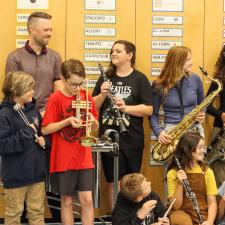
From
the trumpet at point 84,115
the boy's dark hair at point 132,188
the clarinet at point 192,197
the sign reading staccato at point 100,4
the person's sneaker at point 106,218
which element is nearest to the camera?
the boy's dark hair at point 132,188

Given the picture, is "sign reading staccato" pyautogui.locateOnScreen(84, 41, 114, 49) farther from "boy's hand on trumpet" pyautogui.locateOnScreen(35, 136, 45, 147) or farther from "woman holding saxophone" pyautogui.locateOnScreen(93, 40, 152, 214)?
"boy's hand on trumpet" pyautogui.locateOnScreen(35, 136, 45, 147)

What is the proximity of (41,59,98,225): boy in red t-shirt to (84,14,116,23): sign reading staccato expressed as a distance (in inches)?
48.1

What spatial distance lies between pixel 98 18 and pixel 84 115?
4.86ft

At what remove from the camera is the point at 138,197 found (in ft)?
11.5

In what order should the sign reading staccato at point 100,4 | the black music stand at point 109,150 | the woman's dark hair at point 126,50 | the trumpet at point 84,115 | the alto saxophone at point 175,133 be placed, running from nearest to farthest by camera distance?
the trumpet at point 84,115, the black music stand at point 109,150, the alto saxophone at point 175,133, the woman's dark hair at point 126,50, the sign reading staccato at point 100,4

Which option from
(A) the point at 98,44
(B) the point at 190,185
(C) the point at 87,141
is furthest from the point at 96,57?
(B) the point at 190,185

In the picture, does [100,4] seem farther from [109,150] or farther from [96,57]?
[109,150]

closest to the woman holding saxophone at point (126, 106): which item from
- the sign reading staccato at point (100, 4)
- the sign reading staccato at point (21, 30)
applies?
the sign reading staccato at point (100, 4)

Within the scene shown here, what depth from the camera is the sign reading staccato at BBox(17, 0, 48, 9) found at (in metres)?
5.00

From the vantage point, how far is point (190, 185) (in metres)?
3.99

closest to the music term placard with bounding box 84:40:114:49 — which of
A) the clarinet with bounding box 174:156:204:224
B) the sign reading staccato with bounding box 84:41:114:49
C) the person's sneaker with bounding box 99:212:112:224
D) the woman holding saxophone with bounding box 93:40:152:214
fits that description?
the sign reading staccato with bounding box 84:41:114:49

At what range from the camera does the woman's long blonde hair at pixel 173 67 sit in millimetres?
4730

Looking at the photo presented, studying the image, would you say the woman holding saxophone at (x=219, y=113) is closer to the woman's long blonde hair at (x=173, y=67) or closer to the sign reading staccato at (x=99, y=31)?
the woman's long blonde hair at (x=173, y=67)

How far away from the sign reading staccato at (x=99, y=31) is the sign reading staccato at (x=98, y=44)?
8 cm
